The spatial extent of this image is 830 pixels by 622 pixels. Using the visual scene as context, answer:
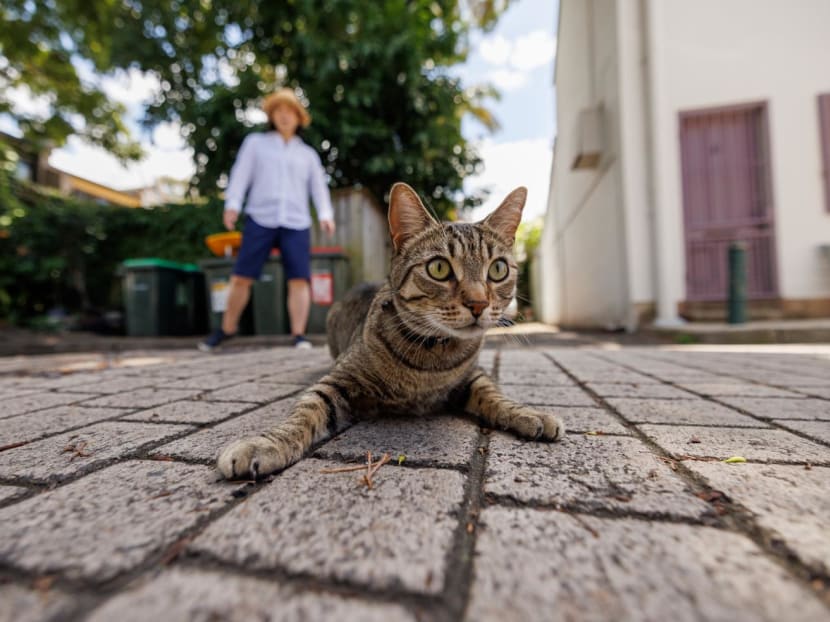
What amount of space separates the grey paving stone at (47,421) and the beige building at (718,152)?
20.2 feet

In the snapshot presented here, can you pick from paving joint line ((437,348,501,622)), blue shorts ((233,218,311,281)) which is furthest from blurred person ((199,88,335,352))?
paving joint line ((437,348,501,622))

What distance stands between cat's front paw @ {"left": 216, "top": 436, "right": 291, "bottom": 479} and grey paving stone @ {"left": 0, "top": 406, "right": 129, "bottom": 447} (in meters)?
0.90

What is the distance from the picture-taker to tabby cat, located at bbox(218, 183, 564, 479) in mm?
1421

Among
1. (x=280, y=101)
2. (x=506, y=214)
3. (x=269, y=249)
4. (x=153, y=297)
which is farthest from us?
(x=153, y=297)

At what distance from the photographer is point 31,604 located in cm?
58

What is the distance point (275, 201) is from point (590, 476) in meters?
4.07

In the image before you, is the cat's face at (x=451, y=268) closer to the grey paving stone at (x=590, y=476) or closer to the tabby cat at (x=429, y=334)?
the tabby cat at (x=429, y=334)

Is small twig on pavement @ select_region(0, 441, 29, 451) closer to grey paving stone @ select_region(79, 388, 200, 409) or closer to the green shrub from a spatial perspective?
grey paving stone @ select_region(79, 388, 200, 409)

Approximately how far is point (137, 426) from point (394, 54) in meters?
6.86

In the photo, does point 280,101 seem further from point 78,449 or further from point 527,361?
point 78,449

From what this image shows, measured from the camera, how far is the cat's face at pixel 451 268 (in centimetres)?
144

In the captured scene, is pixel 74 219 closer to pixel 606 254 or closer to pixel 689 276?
pixel 606 254

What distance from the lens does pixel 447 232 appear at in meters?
1.69

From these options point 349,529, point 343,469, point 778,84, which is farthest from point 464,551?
point 778,84
